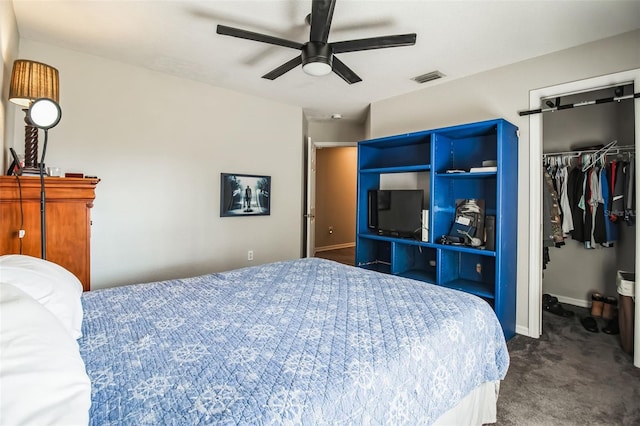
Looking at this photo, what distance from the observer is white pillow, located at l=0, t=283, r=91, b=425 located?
1.90 ft

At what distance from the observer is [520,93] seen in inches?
118

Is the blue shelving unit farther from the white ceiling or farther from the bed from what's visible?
the bed

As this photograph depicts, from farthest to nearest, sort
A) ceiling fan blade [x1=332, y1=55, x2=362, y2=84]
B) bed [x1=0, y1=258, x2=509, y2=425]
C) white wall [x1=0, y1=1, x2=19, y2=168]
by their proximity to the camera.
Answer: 1. ceiling fan blade [x1=332, y1=55, x2=362, y2=84]
2. white wall [x1=0, y1=1, x2=19, y2=168]
3. bed [x1=0, y1=258, x2=509, y2=425]

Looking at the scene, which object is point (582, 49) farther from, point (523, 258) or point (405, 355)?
point (405, 355)

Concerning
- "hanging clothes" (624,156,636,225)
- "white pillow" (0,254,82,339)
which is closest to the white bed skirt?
"white pillow" (0,254,82,339)

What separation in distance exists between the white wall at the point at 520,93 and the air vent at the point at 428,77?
8.2 inches

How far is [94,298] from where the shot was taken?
5.53ft

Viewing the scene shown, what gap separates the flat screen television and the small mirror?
297cm

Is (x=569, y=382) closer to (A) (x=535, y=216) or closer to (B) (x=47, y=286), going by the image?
(A) (x=535, y=216)

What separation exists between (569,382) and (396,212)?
2.01 metres

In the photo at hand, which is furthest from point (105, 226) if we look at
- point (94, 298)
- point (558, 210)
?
point (558, 210)

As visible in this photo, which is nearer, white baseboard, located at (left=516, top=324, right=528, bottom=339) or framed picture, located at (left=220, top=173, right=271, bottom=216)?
white baseboard, located at (left=516, top=324, right=528, bottom=339)

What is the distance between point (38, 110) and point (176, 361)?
1.81 metres

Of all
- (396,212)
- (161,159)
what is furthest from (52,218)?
(396,212)
